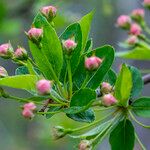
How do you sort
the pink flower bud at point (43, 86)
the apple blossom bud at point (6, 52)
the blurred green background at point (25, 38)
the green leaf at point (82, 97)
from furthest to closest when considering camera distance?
the blurred green background at point (25, 38)
the apple blossom bud at point (6, 52)
the green leaf at point (82, 97)
the pink flower bud at point (43, 86)

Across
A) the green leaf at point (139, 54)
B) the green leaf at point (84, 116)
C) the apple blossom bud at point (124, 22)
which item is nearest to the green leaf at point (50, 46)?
the green leaf at point (84, 116)

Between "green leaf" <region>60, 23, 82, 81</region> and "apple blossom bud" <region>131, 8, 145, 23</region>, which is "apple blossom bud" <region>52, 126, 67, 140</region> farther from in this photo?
"apple blossom bud" <region>131, 8, 145, 23</region>

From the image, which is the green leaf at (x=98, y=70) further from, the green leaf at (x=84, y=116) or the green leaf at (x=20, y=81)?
the green leaf at (x=20, y=81)

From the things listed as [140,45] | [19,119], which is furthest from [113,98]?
[19,119]

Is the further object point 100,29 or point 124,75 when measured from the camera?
point 100,29

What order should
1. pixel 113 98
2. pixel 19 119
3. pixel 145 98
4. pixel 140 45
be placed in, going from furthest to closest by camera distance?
pixel 19 119 → pixel 140 45 → pixel 145 98 → pixel 113 98

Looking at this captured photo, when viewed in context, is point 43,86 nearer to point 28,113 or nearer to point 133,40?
point 28,113

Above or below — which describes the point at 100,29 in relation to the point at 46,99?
above

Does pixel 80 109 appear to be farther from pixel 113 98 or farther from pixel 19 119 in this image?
pixel 19 119

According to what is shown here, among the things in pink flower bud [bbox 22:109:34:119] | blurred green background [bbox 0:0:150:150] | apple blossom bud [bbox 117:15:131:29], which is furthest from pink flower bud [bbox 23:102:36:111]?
blurred green background [bbox 0:0:150:150]
